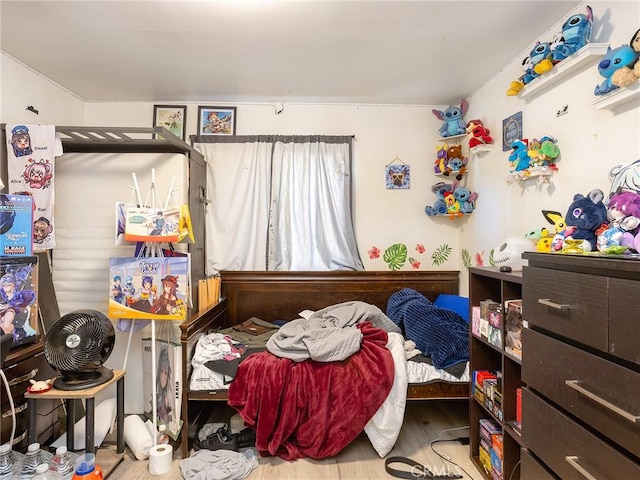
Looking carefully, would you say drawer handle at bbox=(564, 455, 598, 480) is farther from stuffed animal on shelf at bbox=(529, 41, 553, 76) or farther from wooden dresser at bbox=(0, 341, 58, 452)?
wooden dresser at bbox=(0, 341, 58, 452)

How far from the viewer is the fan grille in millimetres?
1693

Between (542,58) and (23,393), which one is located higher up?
(542,58)

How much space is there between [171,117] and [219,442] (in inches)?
93.4

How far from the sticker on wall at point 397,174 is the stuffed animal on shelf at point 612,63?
1.48 m

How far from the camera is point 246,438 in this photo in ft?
6.57

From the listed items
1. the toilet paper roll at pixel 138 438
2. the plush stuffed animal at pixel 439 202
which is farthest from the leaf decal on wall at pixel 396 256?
the toilet paper roll at pixel 138 438

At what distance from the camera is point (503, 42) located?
198 cm

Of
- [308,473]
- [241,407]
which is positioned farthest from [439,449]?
[241,407]

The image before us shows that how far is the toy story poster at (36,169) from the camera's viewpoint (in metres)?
2.04

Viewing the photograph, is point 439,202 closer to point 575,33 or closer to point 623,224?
point 575,33

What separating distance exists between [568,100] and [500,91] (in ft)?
2.14

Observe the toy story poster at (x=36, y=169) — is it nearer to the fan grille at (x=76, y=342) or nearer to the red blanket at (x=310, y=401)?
the fan grille at (x=76, y=342)

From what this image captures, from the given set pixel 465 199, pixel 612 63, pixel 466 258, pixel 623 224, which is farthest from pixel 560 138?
pixel 466 258

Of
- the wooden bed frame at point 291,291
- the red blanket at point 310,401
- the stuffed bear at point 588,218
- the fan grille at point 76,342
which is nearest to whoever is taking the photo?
the stuffed bear at point 588,218
